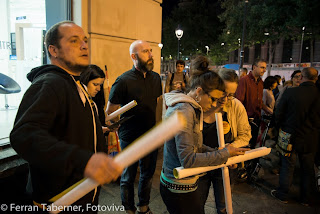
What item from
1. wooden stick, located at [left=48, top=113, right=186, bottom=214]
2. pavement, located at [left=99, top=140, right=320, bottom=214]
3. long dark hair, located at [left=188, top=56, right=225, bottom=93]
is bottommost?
pavement, located at [left=99, top=140, right=320, bottom=214]

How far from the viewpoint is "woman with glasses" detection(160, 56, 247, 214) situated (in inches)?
73.8

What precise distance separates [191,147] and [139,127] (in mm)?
1490

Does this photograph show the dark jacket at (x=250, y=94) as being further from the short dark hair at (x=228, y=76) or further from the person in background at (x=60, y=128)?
the person in background at (x=60, y=128)

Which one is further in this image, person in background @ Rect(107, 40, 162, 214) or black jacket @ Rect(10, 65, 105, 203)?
person in background @ Rect(107, 40, 162, 214)

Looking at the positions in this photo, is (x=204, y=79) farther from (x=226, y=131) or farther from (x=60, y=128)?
(x=60, y=128)

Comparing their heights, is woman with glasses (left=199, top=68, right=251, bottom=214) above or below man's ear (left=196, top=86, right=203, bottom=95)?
below

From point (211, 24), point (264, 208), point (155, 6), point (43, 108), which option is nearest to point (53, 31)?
point (43, 108)

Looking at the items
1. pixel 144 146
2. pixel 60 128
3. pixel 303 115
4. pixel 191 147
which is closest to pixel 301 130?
pixel 303 115

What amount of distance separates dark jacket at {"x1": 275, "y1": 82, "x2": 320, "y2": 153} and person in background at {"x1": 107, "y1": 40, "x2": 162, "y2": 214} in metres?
2.07

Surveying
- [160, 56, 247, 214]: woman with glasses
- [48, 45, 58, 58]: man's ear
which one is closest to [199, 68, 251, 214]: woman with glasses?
[160, 56, 247, 214]: woman with glasses

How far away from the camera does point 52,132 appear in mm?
1428

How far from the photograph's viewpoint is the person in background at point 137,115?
3.19 meters

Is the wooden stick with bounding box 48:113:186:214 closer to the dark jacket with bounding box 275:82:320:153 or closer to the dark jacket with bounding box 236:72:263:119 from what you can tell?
the dark jacket with bounding box 275:82:320:153

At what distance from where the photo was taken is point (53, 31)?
1.62m
